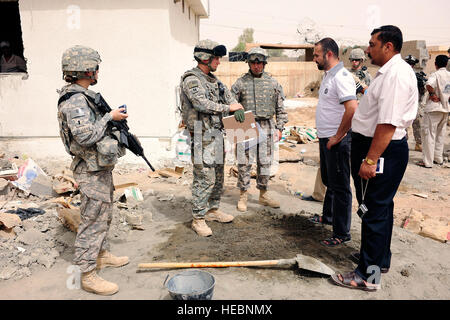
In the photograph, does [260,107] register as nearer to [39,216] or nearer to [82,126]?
[82,126]

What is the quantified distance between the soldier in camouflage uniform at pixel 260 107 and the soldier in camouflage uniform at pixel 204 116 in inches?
26.4

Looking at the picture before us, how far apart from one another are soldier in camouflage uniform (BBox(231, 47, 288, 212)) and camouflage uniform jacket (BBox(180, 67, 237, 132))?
724 mm

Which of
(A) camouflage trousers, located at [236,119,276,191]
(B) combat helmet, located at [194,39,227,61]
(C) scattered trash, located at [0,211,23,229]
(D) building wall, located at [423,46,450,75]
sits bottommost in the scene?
(C) scattered trash, located at [0,211,23,229]

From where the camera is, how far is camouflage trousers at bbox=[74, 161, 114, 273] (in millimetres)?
2812

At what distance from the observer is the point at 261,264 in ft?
10.2

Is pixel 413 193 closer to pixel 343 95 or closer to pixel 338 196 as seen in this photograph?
pixel 338 196

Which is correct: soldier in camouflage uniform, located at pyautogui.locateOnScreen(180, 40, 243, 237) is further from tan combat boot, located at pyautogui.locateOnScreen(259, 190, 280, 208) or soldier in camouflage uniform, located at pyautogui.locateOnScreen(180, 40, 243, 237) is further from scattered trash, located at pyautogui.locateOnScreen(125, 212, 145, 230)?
tan combat boot, located at pyautogui.locateOnScreen(259, 190, 280, 208)

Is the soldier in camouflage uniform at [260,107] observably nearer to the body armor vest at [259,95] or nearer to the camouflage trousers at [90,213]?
the body armor vest at [259,95]

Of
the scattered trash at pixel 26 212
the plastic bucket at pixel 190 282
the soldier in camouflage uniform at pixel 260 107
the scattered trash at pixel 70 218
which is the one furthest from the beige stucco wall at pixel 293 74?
the plastic bucket at pixel 190 282

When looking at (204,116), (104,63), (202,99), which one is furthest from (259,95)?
(104,63)

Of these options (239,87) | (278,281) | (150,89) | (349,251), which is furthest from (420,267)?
(150,89)

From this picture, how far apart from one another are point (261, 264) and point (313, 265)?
461 millimetres

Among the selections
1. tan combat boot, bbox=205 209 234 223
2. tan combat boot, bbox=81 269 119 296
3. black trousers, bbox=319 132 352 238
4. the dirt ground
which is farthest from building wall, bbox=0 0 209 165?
tan combat boot, bbox=81 269 119 296

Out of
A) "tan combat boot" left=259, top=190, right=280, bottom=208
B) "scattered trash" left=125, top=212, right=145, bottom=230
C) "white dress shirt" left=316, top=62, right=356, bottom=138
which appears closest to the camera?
"white dress shirt" left=316, top=62, right=356, bottom=138
